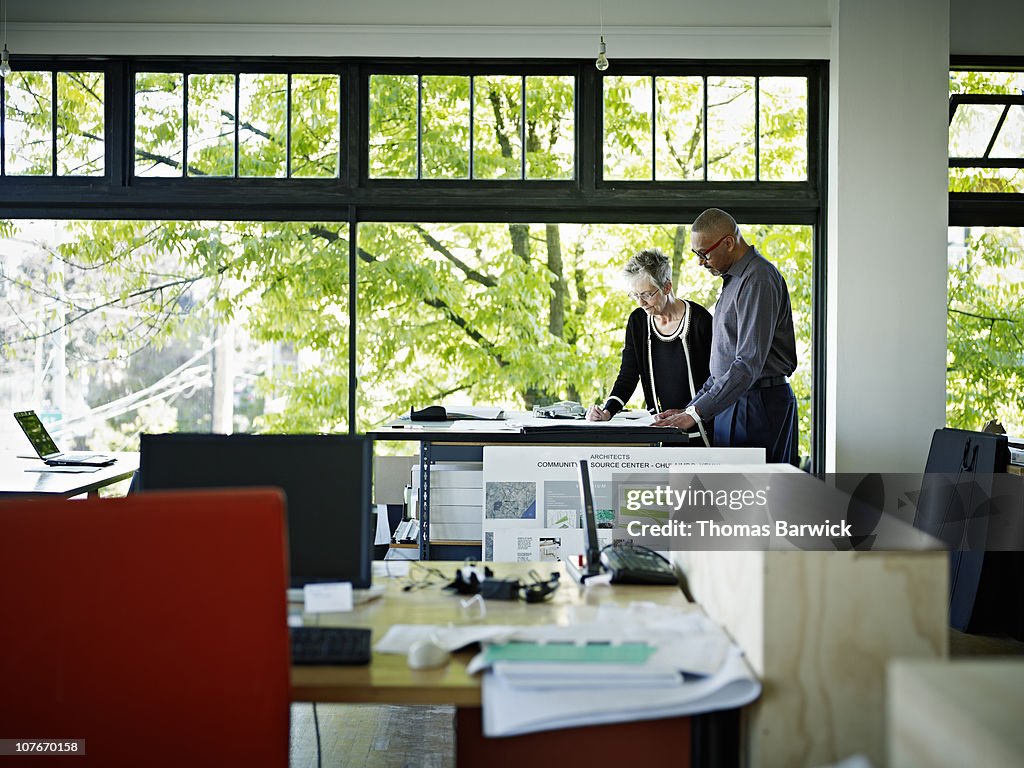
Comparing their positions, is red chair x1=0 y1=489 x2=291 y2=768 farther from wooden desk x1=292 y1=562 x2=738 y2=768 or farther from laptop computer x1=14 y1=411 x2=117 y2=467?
laptop computer x1=14 y1=411 x2=117 y2=467

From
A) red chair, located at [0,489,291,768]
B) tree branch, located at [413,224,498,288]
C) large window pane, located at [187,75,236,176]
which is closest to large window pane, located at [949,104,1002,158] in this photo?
tree branch, located at [413,224,498,288]

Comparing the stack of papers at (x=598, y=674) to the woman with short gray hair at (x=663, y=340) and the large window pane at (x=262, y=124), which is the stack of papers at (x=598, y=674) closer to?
the woman with short gray hair at (x=663, y=340)

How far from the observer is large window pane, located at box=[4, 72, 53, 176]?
5199mm

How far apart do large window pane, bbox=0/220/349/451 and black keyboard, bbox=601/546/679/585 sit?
333 cm

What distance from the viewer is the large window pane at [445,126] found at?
5184mm

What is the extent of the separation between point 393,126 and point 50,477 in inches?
94.1

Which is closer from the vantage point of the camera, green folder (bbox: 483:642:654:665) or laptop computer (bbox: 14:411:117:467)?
green folder (bbox: 483:642:654:665)

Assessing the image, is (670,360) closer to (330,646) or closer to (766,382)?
(766,382)

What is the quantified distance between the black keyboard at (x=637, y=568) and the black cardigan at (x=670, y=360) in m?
2.01

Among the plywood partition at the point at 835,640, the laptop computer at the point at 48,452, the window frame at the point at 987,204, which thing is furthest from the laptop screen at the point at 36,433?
the window frame at the point at 987,204

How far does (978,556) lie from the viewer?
400cm

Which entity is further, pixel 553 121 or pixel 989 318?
pixel 989 318

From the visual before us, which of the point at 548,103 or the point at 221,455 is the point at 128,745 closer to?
the point at 221,455

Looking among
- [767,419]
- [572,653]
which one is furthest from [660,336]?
[572,653]
